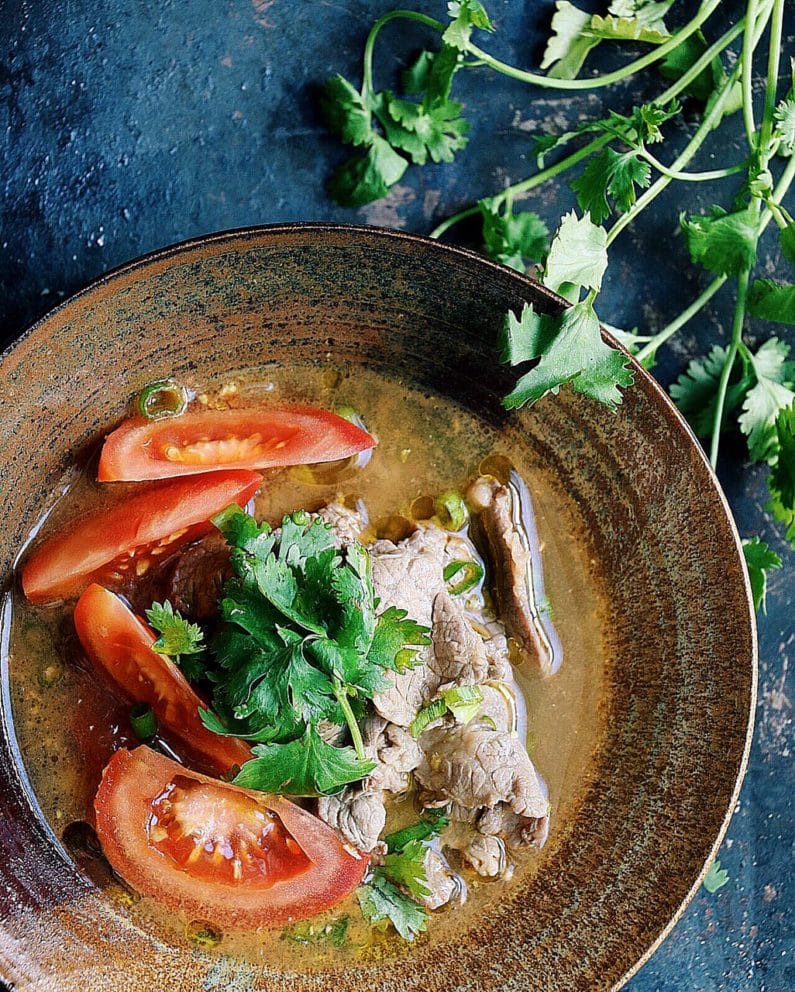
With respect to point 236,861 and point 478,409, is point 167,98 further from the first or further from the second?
point 236,861

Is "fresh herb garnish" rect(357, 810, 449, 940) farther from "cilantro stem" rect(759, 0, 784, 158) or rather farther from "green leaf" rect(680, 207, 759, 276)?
"cilantro stem" rect(759, 0, 784, 158)

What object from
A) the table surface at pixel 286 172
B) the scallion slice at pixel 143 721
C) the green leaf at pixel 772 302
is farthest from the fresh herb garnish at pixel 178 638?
the green leaf at pixel 772 302

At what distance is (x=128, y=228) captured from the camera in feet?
9.02

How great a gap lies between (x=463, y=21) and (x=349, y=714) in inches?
70.0

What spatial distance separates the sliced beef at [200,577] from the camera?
247 cm

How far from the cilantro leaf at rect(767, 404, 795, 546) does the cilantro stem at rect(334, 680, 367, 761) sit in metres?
1.31

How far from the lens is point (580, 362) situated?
2.29m

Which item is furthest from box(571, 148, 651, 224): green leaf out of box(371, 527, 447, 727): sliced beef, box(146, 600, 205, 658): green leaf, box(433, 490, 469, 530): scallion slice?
box(146, 600, 205, 658): green leaf

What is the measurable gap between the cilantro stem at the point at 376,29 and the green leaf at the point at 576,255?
2.41ft

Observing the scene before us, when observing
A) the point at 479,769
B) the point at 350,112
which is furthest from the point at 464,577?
the point at 350,112

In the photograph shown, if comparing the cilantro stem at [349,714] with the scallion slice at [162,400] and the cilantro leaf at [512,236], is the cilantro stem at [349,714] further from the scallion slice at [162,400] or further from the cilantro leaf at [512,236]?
the cilantro leaf at [512,236]

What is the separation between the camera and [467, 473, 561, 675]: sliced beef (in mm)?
2586

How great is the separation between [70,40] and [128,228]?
0.56 meters

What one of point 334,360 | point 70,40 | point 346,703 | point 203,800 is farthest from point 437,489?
point 70,40
